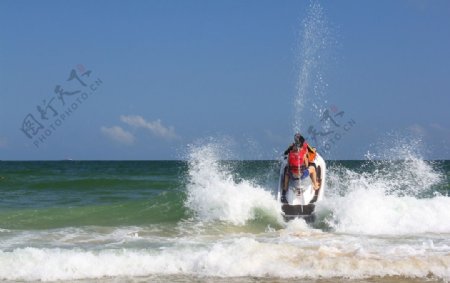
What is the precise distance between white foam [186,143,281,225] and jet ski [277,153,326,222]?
0.26m

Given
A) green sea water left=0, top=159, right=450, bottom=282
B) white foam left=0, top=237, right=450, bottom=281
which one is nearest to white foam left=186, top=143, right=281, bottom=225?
green sea water left=0, top=159, right=450, bottom=282

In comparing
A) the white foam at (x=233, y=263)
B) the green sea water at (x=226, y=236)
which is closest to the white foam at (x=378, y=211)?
the green sea water at (x=226, y=236)

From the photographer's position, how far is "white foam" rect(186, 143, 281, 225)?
1317 centimetres

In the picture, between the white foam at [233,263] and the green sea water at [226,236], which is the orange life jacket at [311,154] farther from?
the white foam at [233,263]

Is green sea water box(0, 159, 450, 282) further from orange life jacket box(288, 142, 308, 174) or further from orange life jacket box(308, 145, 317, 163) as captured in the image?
orange life jacket box(308, 145, 317, 163)

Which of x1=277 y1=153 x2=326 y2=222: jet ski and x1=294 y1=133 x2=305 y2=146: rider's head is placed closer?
x1=277 y1=153 x2=326 y2=222: jet ski

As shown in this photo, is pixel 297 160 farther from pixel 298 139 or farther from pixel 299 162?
pixel 298 139

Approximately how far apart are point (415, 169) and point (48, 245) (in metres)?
14.1

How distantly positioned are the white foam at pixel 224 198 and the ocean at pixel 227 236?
28 millimetres

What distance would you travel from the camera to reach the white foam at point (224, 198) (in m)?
13.2

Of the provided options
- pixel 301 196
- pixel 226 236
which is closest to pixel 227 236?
pixel 226 236

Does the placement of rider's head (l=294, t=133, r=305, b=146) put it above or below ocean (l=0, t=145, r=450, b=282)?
above

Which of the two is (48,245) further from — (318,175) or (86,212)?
(318,175)

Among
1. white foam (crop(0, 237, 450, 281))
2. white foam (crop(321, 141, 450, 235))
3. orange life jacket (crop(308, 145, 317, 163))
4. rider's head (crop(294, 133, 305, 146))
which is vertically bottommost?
white foam (crop(0, 237, 450, 281))
